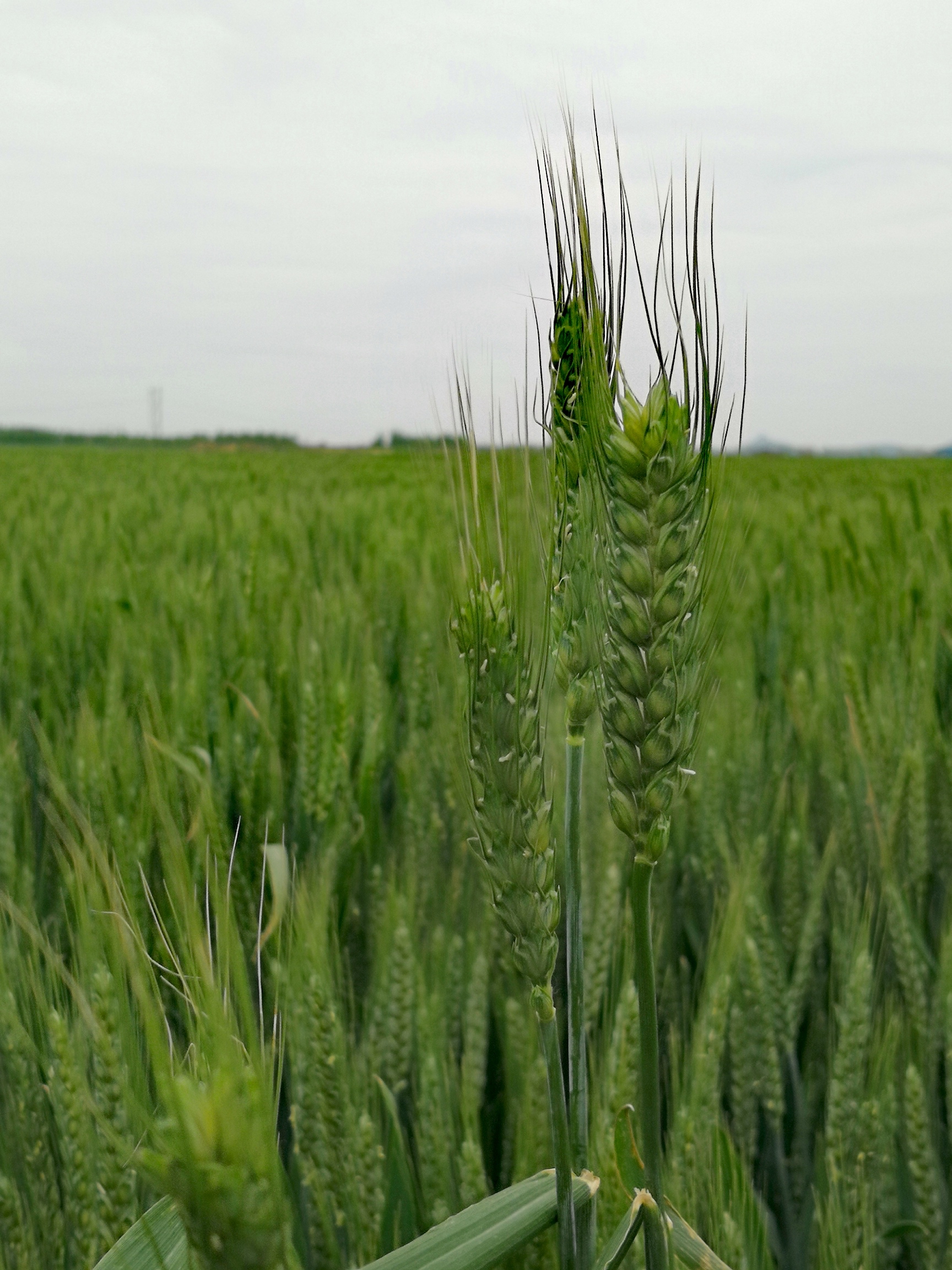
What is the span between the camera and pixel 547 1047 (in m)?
0.34

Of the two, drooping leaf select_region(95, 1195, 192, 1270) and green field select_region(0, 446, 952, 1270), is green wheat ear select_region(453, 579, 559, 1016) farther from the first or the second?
drooping leaf select_region(95, 1195, 192, 1270)

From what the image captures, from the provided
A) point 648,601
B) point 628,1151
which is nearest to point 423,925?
point 628,1151

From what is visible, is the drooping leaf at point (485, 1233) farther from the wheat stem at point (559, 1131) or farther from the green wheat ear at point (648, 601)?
the green wheat ear at point (648, 601)

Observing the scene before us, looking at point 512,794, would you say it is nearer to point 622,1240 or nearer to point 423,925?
point 622,1240

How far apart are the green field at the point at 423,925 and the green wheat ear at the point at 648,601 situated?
2.2 inches

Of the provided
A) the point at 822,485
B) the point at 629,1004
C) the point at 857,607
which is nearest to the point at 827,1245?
the point at 629,1004

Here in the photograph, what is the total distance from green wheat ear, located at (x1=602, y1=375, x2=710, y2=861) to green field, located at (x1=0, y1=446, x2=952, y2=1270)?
5cm

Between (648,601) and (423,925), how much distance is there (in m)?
0.61

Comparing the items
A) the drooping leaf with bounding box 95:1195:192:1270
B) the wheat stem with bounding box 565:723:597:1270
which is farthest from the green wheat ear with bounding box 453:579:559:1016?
the drooping leaf with bounding box 95:1195:192:1270

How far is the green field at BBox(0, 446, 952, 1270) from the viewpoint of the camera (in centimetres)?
48

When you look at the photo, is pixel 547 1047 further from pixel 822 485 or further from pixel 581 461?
pixel 822 485

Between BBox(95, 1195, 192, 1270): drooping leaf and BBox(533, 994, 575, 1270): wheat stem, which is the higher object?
BBox(533, 994, 575, 1270): wheat stem

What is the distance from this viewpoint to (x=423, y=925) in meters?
0.90

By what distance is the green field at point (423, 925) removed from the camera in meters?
0.48
